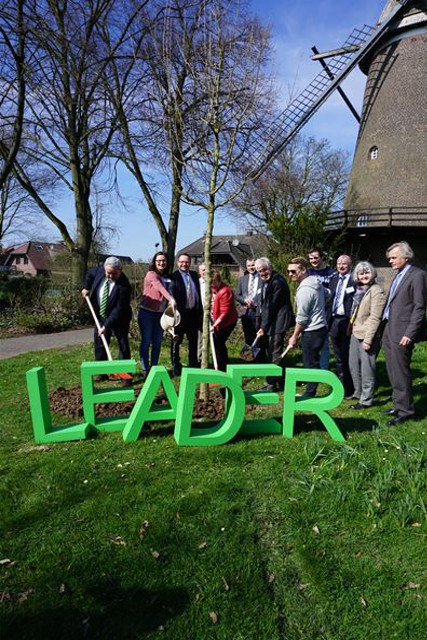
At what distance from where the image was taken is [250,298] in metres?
7.92

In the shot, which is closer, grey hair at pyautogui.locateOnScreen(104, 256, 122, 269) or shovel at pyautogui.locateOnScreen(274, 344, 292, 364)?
shovel at pyautogui.locateOnScreen(274, 344, 292, 364)

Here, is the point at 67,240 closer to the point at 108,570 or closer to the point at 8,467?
the point at 8,467

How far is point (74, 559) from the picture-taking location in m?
2.82

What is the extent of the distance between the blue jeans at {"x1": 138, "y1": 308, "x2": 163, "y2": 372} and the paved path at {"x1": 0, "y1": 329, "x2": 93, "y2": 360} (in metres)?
4.23

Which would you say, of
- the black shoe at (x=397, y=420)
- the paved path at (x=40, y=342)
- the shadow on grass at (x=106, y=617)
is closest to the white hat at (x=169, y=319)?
the black shoe at (x=397, y=420)

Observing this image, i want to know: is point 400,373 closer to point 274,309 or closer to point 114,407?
point 274,309

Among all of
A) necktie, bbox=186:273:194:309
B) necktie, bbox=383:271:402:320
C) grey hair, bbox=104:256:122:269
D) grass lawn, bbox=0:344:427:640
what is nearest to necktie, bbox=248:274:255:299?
necktie, bbox=186:273:194:309

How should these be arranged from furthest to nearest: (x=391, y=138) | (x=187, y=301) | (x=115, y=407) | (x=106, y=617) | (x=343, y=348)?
(x=391, y=138), (x=187, y=301), (x=343, y=348), (x=115, y=407), (x=106, y=617)

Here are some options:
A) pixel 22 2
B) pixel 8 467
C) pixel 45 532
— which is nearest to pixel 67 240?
pixel 22 2

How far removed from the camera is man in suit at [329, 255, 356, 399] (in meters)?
6.27

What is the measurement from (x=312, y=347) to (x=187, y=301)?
221cm

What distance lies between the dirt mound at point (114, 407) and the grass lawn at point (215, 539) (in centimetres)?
78

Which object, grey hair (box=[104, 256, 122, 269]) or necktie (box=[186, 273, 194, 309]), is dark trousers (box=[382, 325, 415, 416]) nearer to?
necktie (box=[186, 273, 194, 309])

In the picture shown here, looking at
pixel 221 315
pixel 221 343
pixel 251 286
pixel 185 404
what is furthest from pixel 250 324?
Result: pixel 185 404
